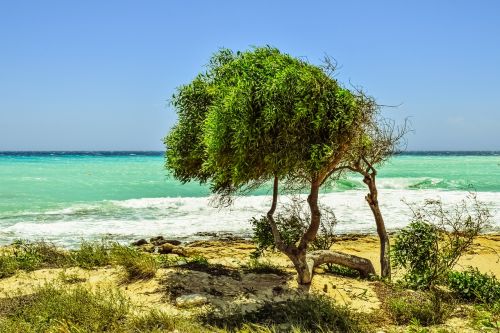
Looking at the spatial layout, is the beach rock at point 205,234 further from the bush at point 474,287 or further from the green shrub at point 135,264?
the bush at point 474,287

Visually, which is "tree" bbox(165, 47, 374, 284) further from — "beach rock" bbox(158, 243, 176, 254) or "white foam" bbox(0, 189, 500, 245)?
"white foam" bbox(0, 189, 500, 245)

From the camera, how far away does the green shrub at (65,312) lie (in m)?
8.13

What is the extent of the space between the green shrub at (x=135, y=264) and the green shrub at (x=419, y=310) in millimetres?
5112

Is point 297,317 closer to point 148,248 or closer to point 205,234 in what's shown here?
point 148,248

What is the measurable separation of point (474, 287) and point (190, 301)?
19.3 feet

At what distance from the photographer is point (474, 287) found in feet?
36.1

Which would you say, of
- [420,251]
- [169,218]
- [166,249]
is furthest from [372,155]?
[169,218]

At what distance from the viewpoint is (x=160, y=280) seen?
11.4 m

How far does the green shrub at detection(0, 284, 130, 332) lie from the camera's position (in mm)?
8133

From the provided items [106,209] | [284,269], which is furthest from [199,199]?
[284,269]

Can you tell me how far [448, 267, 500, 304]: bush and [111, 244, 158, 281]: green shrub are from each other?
6.47 m

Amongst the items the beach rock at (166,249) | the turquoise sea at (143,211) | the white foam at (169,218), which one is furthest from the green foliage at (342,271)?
the white foam at (169,218)

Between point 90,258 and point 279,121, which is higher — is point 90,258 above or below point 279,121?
below

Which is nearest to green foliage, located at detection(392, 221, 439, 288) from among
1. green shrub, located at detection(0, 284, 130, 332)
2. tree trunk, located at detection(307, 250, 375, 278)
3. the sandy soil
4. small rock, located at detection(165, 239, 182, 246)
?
the sandy soil
